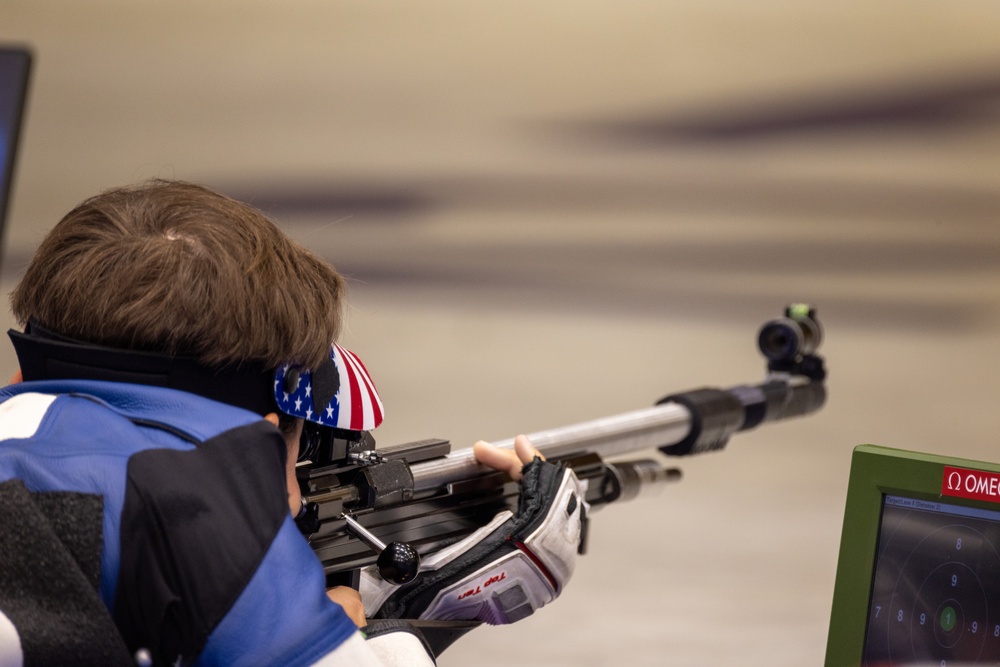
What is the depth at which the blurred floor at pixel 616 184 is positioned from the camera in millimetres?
2383

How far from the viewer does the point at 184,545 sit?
50 cm

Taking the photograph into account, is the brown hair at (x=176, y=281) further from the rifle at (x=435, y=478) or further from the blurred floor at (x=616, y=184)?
the blurred floor at (x=616, y=184)

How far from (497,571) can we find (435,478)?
100 millimetres

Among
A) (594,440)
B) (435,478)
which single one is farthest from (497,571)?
(594,440)

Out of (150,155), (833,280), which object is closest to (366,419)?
(833,280)

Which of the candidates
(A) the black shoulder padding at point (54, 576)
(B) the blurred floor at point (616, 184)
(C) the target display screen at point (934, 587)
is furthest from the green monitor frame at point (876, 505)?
(B) the blurred floor at point (616, 184)

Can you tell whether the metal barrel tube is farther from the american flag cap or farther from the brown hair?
the brown hair

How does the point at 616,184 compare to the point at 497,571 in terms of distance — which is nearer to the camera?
the point at 497,571

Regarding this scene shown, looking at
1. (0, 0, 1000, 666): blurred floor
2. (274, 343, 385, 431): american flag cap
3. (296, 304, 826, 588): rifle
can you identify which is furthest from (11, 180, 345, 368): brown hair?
(0, 0, 1000, 666): blurred floor

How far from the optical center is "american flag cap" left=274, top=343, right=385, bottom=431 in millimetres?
623

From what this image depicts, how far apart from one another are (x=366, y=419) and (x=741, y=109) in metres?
2.25

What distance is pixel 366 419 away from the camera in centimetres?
72

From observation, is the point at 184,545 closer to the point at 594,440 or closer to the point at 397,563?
the point at 397,563

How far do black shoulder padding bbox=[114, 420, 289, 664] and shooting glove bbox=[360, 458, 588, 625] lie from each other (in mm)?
366
